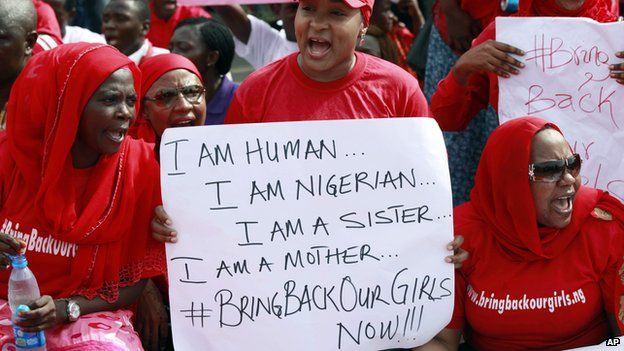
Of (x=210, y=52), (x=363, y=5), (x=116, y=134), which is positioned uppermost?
(x=363, y=5)

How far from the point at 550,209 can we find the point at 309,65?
96 cm

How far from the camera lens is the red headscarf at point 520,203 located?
3.11 meters

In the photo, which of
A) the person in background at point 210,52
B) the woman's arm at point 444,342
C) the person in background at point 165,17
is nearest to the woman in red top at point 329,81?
the woman's arm at point 444,342

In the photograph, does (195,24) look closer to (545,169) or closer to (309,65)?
(309,65)

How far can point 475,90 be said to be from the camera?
378cm

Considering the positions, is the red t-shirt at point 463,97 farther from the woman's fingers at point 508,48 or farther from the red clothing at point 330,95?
the red clothing at point 330,95

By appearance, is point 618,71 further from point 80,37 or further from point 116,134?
point 80,37

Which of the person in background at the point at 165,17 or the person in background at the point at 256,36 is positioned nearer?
the person in background at the point at 256,36

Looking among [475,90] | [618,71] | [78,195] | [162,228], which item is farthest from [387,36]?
[162,228]

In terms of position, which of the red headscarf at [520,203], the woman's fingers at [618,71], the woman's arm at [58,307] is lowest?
the woman's arm at [58,307]

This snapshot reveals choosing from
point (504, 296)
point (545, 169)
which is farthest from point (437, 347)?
point (545, 169)

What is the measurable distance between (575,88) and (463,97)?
437 mm

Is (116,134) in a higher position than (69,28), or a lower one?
higher

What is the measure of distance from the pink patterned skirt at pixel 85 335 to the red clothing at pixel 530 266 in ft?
3.72
